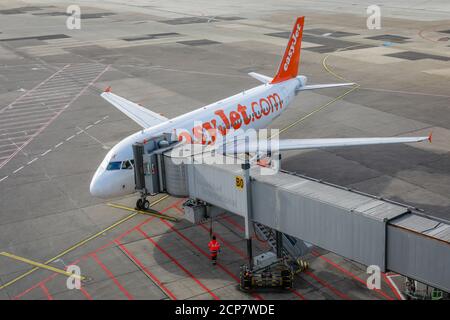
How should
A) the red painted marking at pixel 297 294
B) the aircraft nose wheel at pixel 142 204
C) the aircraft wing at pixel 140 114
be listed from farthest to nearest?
1. the aircraft wing at pixel 140 114
2. the aircraft nose wheel at pixel 142 204
3. the red painted marking at pixel 297 294

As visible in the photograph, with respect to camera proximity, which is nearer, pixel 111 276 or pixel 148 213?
pixel 111 276

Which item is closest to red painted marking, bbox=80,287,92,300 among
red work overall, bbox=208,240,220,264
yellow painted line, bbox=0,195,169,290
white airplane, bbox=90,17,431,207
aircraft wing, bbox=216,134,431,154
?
yellow painted line, bbox=0,195,169,290

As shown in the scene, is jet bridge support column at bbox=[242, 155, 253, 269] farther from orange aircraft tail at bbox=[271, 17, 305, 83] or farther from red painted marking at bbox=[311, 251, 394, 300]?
orange aircraft tail at bbox=[271, 17, 305, 83]

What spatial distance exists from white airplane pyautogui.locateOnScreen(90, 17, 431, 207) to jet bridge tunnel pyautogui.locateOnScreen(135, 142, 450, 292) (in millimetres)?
4672

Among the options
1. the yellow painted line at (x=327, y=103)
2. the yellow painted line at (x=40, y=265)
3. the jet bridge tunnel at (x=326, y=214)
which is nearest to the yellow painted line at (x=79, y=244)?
the yellow painted line at (x=40, y=265)

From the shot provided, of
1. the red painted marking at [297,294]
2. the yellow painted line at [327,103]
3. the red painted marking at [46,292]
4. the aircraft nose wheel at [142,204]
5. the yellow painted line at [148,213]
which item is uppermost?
the yellow painted line at [327,103]

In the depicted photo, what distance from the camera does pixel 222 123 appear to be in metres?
49.1

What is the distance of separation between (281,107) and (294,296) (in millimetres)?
27973

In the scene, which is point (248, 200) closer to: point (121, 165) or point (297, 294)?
point (297, 294)

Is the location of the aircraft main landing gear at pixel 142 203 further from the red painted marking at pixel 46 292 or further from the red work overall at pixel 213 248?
the red painted marking at pixel 46 292

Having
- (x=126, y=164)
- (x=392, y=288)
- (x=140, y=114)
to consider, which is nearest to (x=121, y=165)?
(x=126, y=164)

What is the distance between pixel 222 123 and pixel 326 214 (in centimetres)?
2126

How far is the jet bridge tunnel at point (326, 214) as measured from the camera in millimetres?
26031

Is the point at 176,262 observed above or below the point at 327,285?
above
